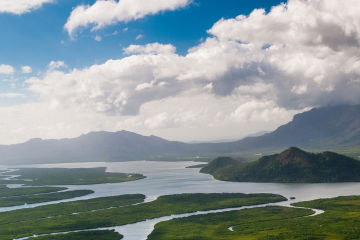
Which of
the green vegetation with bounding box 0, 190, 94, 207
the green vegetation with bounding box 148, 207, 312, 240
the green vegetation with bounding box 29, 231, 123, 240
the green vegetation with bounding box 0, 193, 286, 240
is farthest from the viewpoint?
the green vegetation with bounding box 0, 190, 94, 207

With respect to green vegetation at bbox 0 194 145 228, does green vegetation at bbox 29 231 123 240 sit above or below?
below

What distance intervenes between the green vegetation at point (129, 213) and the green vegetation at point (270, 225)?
574 inches

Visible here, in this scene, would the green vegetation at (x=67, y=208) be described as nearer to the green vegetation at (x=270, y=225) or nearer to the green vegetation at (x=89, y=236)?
the green vegetation at (x=89, y=236)

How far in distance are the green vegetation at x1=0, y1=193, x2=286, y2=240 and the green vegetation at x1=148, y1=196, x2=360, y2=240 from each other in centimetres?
1457

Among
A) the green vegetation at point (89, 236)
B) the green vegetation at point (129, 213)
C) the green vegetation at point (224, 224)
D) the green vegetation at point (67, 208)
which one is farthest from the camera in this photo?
the green vegetation at point (67, 208)

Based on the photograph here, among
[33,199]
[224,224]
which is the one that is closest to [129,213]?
[224,224]

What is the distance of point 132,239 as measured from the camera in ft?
320

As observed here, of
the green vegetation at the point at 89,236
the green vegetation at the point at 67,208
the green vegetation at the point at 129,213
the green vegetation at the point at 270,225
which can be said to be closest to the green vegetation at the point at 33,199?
the green vegetation at the point at 67,208

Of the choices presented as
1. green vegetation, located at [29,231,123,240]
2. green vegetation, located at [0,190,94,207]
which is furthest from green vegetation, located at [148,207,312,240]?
green vegetation, located at [0,190,94,207]

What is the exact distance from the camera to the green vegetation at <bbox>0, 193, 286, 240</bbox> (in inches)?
4395

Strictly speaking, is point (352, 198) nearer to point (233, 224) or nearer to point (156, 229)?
point (233, 224)

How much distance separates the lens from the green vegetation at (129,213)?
112 m

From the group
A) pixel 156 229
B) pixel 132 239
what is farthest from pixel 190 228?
pixel 132 239

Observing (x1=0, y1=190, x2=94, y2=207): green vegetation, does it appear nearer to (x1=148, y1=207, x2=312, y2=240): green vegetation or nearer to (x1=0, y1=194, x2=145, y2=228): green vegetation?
(x1=0, y1=194, x2=145, y2=228): green vegetation
